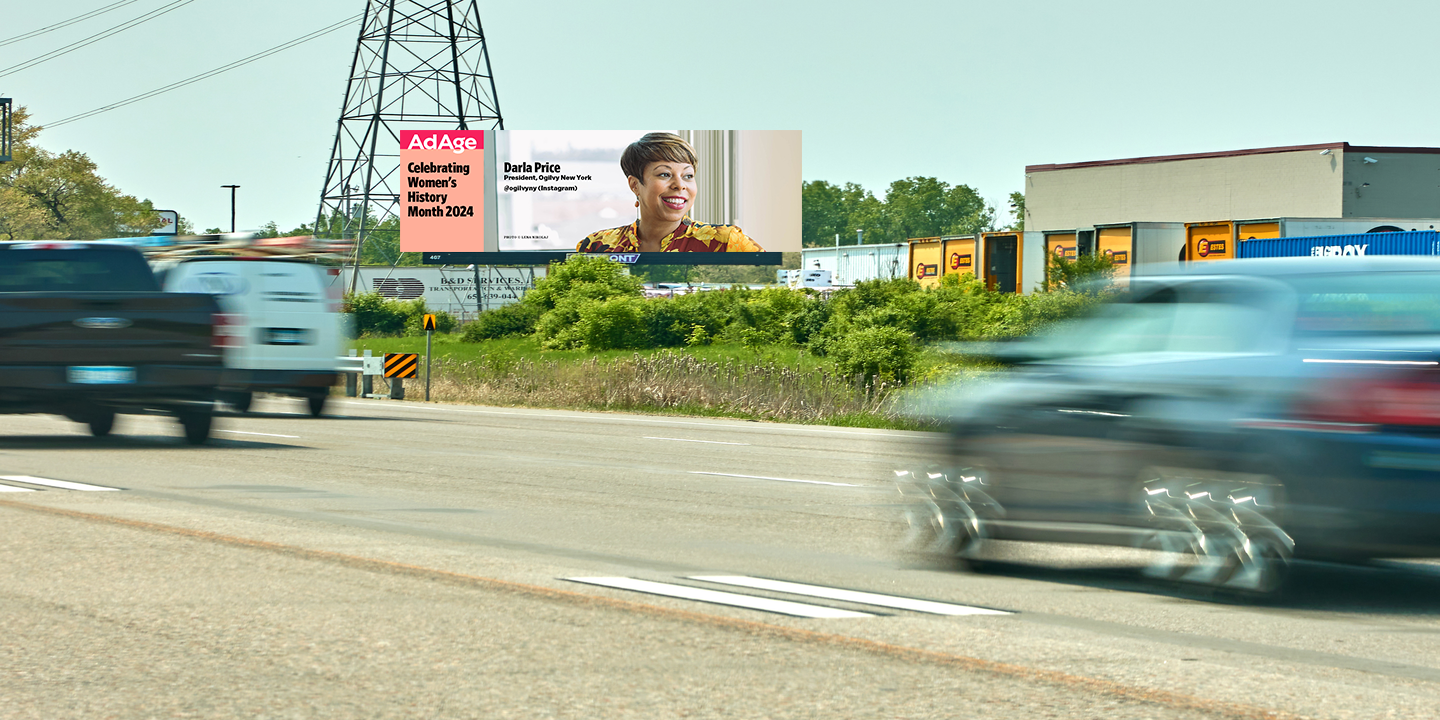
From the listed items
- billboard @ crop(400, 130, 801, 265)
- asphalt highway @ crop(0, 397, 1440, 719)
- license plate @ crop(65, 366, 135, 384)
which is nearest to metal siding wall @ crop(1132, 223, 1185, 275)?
billboard @ crop(400, 130, 801, 265)

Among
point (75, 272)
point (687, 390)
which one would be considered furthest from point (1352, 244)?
point (75, 272)

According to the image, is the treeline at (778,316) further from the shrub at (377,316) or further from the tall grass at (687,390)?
the shrub at (377,316)

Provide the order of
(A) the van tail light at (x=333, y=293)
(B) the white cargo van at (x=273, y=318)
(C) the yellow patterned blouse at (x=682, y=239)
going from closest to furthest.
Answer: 1. (B) the white cargo van at (x=273, y=318)
2. (A) the van tail light at (x=333, y=293)
3. (C) the yellow patterned blouse at (x=682, y=239)

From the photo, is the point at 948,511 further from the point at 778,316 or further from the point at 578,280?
the point at 578,280

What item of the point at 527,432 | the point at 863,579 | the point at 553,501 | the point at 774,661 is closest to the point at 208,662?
the point at 774,661

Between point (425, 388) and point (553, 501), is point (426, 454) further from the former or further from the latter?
point (425, 388)

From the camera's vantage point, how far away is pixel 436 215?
70500 millimetres

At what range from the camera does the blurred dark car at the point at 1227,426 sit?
6.76 metres

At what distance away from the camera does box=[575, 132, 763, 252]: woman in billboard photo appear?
70.4 m

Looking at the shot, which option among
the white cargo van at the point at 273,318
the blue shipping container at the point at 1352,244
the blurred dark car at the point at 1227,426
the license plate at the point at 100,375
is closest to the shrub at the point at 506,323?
the blue shipping container at the point at 1352,244

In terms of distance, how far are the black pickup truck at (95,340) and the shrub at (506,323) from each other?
46489 millimetres

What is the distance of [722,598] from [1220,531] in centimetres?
231

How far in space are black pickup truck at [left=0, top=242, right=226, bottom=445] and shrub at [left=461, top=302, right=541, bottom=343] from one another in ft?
153

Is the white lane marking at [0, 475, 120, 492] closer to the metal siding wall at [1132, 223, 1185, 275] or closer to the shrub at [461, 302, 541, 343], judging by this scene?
the metal siding wall at [1132, 223, 1185, 275]
